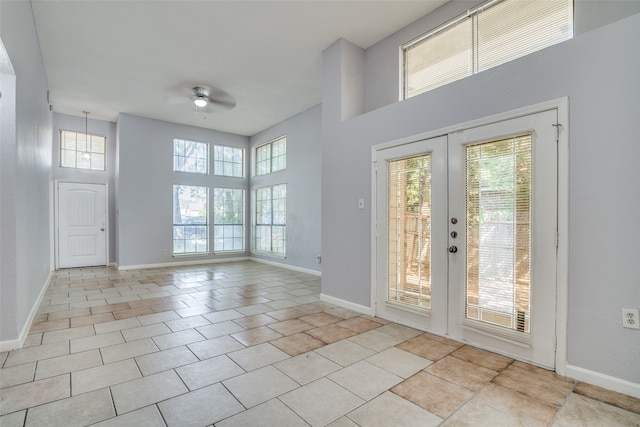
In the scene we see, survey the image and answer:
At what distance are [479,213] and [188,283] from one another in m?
4.50

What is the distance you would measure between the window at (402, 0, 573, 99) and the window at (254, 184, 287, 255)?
4.10 meters

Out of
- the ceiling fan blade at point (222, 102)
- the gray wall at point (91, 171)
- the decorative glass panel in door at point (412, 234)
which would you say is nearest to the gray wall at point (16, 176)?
the ceiling fan blade at point (222, 102)

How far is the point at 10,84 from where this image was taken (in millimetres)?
2594

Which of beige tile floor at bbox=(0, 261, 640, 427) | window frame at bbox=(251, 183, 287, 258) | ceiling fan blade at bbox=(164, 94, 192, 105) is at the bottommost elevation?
beige tile floor at bbox=(0, 261, 640, 427)

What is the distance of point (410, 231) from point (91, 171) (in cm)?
714

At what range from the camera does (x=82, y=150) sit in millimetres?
6887

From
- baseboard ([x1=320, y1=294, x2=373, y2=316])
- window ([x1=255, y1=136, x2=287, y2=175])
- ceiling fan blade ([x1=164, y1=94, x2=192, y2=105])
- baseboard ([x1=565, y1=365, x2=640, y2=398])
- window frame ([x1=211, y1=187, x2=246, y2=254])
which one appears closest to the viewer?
baseboard ([x1=565, y1=365, x2=640, y2=398])

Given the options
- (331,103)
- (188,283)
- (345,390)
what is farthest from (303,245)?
(345,390)

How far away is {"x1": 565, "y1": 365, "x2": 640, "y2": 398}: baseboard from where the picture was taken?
1935mm

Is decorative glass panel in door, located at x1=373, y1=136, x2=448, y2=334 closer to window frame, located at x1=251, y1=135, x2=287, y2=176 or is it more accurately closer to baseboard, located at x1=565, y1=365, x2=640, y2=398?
baseboard, located at x1=565, y1=365, x2=640, y2=398

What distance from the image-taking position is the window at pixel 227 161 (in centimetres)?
782

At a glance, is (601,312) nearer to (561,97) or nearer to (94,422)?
(561,97)

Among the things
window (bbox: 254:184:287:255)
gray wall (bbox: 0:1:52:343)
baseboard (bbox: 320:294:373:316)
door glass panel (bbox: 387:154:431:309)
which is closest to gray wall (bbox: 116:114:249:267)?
window (bbox: 254:184:287:255)

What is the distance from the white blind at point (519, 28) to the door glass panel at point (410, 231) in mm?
1121
